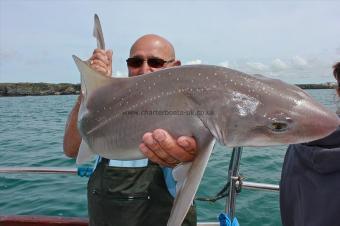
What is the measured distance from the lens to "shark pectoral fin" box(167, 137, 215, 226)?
2020 millimetres

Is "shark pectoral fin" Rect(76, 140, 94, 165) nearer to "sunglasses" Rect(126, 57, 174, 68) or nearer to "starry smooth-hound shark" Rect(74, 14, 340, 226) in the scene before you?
"starry smooth-hound shark" Rect(74, 14, 340, 226)

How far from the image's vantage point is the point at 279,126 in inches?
80.1

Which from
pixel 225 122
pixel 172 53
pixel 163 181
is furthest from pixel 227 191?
pixel 225 122

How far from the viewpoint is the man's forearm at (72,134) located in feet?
10.8

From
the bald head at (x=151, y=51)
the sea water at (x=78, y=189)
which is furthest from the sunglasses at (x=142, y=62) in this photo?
the sea water at (x=78, y=189)

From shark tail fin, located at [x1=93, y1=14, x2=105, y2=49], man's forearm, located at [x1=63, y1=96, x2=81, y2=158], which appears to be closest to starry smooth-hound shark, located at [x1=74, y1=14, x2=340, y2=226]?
shark tail fin, located at [x1=93, y1=14, x2=105, y2=49]

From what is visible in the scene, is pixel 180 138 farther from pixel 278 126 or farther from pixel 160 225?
pixel 160 225

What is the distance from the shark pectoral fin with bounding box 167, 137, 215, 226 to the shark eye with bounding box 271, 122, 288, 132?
36 centimetres

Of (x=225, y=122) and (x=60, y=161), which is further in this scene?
(x=60, y=161)

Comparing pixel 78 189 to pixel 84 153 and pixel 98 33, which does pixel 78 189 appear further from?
pixel 98 33

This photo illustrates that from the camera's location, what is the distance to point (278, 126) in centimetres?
204

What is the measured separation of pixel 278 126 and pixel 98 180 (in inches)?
63.6

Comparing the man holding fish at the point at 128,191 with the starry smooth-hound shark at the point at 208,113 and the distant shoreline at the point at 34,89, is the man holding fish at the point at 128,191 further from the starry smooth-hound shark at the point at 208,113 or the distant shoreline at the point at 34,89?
the distant shoreline at the point at 34,89

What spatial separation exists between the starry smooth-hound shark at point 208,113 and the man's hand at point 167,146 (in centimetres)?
4
